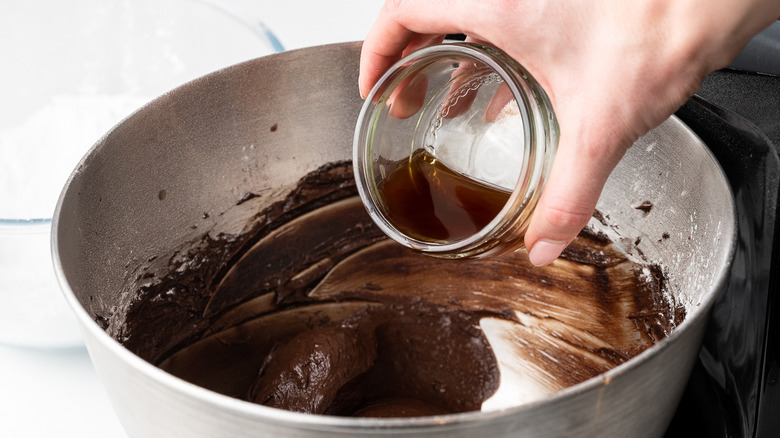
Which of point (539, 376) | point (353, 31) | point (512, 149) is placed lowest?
point (539, 376)

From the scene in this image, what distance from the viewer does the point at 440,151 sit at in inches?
26.0

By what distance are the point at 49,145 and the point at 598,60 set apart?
0.72m

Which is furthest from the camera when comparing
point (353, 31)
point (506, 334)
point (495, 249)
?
point (353, 31)

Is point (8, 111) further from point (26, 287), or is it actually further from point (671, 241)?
point (671, 241)

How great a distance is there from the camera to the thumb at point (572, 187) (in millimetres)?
469

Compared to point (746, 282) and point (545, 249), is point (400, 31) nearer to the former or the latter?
point (545, 249)

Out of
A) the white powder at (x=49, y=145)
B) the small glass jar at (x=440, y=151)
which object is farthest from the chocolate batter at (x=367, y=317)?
the white powder at (x=49, y=145)

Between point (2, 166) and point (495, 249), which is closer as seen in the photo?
point (495, 249)

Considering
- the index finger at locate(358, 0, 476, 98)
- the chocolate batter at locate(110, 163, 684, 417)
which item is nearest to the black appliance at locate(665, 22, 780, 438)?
the chocolate batter at locate(110, 163, 684, 417)

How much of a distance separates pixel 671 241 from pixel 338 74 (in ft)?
1.22

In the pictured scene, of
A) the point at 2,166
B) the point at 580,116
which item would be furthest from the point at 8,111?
the point at 580,116

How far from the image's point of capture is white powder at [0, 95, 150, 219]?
2.81ft

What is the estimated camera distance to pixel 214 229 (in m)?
0.74

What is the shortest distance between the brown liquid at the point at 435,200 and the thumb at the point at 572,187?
0.10 m
